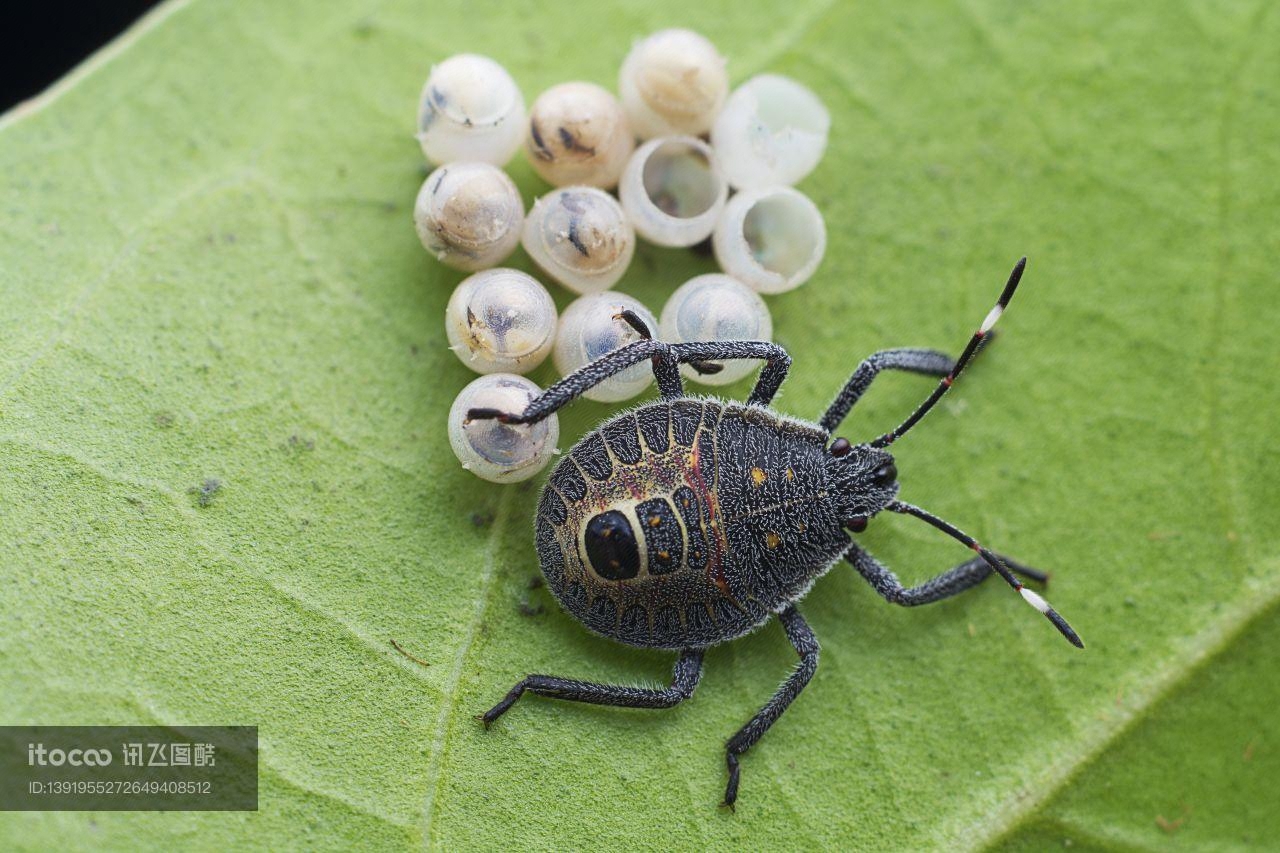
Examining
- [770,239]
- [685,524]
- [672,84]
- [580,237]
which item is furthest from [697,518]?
Result: [672,84]

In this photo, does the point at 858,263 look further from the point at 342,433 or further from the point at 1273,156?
the point at 342,433


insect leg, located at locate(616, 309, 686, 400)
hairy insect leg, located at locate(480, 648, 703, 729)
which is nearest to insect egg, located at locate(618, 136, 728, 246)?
insect leg, located at locate(616, 309, 686, 400)

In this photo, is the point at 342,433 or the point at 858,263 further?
the point at 858,263

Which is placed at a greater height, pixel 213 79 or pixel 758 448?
pixel 213 79

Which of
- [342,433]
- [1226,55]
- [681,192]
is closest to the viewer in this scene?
[342,433]

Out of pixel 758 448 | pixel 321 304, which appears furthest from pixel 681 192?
pixel 321 304

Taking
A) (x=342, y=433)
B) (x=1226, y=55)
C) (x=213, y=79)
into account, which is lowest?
(x=342, y=433)
